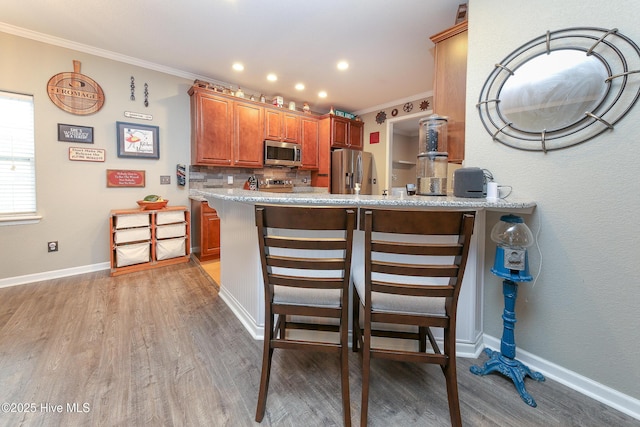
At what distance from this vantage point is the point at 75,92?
2861mm

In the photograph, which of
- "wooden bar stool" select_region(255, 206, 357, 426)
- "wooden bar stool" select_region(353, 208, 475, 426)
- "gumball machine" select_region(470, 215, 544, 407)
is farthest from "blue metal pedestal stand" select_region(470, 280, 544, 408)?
"wooden bar stool" select_region(255, 206, 357, 426)

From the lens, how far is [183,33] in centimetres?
261

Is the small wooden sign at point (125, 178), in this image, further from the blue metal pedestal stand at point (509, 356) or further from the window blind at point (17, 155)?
the blue metal pedestal stand at point (509, 356)

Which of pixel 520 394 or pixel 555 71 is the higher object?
pixel 555 71

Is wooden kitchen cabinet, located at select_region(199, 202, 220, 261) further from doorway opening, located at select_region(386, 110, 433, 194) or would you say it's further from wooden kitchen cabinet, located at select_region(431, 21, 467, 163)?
doorway opening, located at select_region(386, 110, 433, 194)

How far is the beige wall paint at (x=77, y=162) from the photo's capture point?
104 inches

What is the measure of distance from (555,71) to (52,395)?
9.92 ft

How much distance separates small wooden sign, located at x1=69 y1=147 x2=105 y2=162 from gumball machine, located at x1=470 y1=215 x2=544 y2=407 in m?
3.96

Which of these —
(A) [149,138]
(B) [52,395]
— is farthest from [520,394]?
(A) [149,138]

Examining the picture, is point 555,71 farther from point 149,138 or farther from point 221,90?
point 149,138

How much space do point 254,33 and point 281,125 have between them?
5.47 ft

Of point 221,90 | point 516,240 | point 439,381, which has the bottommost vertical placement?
point 439,381

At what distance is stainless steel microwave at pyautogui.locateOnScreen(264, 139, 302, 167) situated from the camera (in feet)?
13.3

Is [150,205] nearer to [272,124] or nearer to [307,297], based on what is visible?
[272,124]
